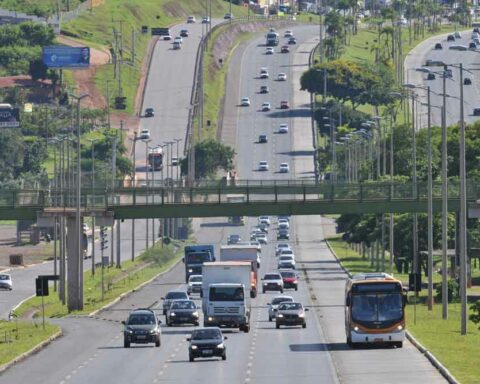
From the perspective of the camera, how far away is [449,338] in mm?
92500

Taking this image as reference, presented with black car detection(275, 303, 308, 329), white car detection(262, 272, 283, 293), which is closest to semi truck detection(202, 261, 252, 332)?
black car detection(275, 303, 308, 329)

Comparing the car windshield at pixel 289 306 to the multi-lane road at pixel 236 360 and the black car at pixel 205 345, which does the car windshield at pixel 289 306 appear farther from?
the black car at pixel 205 345

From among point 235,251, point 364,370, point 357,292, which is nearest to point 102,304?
point 235,251

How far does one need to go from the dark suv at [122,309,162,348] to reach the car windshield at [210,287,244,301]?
469 inches

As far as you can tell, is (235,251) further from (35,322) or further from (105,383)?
(105,383)

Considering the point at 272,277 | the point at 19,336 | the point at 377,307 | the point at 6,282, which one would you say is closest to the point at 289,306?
the point at 19,336

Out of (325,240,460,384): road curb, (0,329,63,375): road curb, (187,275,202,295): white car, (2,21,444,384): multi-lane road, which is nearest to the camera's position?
(325,240,460,384): road curb

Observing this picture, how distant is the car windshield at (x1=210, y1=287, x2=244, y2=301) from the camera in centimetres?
10631

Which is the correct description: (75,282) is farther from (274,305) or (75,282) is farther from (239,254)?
(239,254)

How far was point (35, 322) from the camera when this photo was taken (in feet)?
372

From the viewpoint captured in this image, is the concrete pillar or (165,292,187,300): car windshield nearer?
(165,292,187,300): car windshield

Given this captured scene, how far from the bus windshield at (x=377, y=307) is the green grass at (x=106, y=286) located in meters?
35.8

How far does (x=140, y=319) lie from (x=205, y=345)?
1102 cm

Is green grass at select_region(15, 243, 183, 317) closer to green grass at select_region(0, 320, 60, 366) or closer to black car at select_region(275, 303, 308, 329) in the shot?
green grass at select_region(0, 320, 60, 366)
